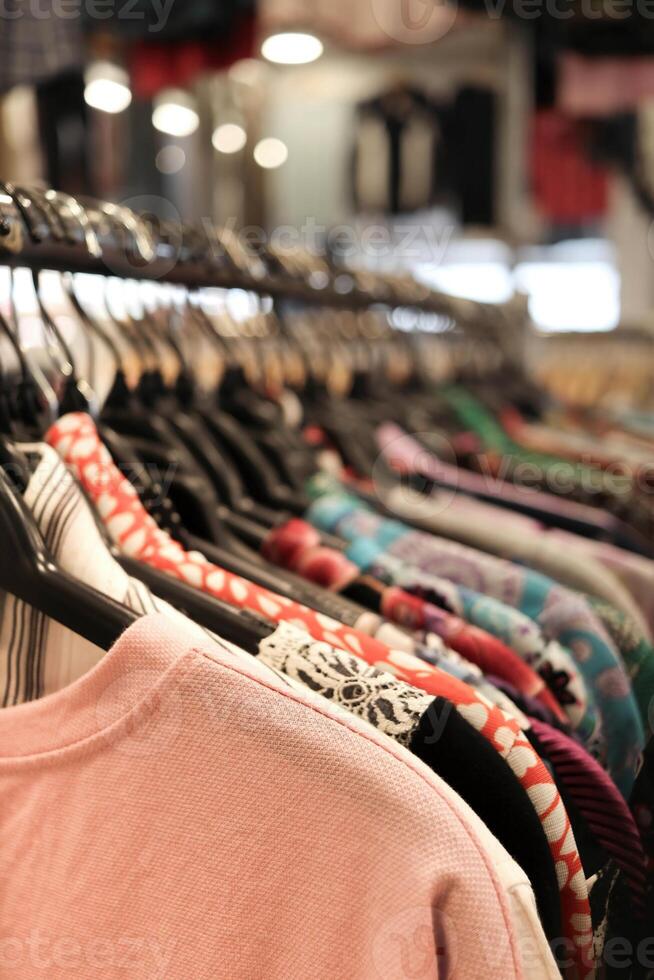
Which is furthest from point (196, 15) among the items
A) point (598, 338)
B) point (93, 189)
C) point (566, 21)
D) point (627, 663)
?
point (627, 663)

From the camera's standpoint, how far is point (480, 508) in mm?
902

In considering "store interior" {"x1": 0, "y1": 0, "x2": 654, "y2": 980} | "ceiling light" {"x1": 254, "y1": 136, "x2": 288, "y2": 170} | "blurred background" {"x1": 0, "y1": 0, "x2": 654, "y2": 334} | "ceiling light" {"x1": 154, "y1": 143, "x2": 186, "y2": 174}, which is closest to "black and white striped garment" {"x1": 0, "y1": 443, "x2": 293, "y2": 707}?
"store interior" {"x1": 0, "y1": 0, "x2": 654, "y2": 980}

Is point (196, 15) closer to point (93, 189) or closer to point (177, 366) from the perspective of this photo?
point (93, 189)

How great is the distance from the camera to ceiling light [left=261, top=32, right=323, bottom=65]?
2.05 meters

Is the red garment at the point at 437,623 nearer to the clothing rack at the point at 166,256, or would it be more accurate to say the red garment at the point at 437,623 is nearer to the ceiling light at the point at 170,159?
the clothing rack at the point at 166,256

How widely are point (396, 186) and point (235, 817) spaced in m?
2.84

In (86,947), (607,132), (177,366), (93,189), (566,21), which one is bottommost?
(86,947)

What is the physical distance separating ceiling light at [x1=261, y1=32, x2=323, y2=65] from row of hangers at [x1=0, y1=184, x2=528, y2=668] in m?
1.19

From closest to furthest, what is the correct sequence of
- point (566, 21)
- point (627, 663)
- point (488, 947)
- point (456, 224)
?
1. point (488, 947)
2. point (627, 663)
3. point (566, 21)
4. point (456, 224)

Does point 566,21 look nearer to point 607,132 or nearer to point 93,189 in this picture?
point 607,132

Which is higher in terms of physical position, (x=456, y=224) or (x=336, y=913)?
(x=456, y=224)

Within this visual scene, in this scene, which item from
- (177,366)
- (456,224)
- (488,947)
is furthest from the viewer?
(456,224)

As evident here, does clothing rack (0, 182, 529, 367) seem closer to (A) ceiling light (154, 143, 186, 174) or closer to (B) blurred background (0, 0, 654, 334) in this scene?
(B) blurred background (0, 0, 654, 334)

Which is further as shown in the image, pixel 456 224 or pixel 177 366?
pixel 456 224
